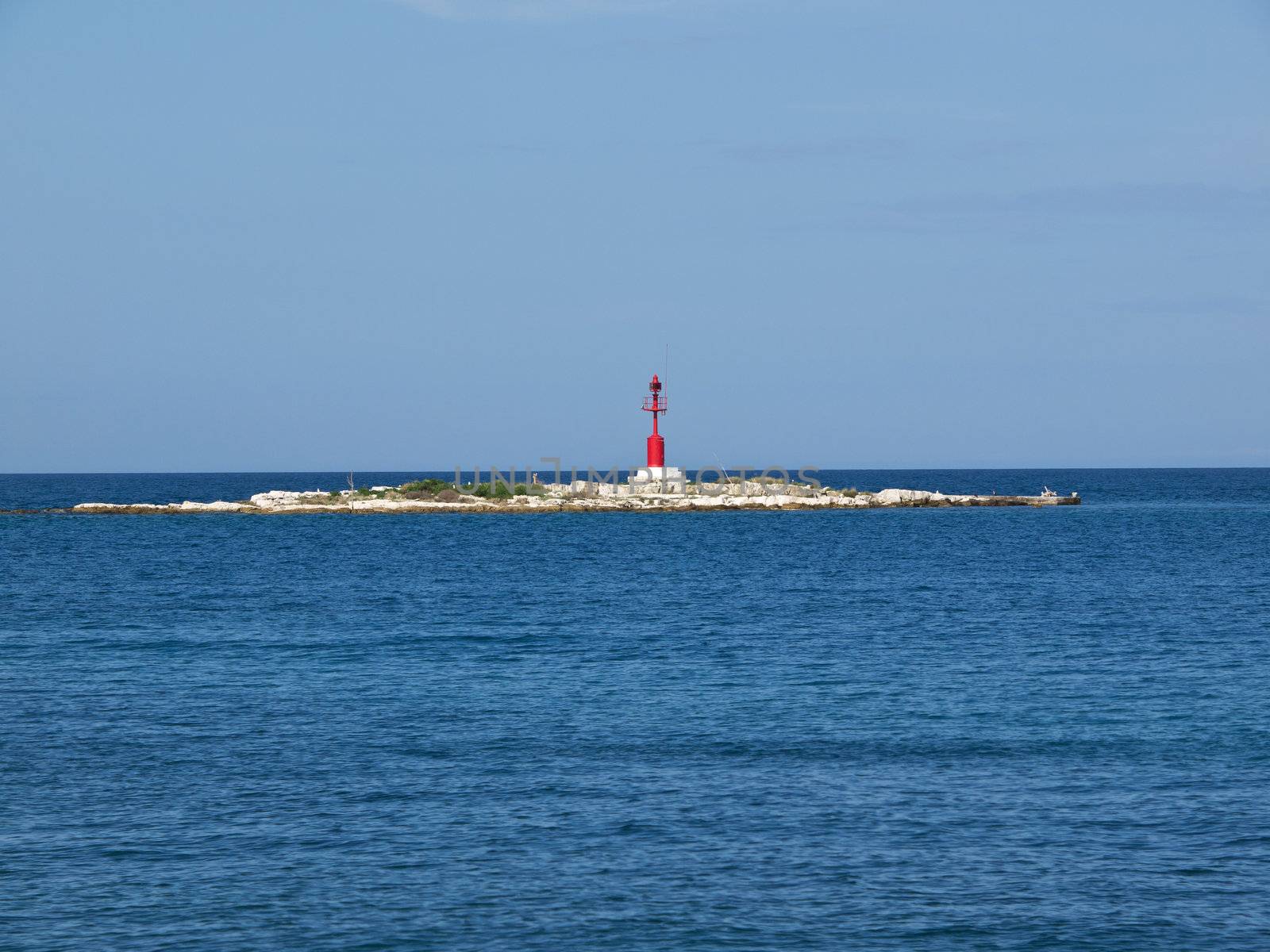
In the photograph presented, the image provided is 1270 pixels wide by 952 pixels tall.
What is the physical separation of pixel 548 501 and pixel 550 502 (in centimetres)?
53

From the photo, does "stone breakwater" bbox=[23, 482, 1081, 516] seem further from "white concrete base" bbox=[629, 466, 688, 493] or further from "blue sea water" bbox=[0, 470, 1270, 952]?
"blue sea water" bbox=[0, 470, 1270, 952]

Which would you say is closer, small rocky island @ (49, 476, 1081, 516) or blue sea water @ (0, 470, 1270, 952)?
blue sea water @ (0, 470, 1270, 952)

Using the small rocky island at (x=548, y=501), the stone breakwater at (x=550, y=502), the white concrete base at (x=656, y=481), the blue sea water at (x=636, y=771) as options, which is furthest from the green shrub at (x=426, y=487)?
the blue sea water at (x=636, y=771)

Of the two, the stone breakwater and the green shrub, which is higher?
the green shrub

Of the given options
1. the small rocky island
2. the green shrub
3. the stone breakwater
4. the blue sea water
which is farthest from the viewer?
the green shrub

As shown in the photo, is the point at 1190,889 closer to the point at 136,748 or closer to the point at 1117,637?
the point at 136,748

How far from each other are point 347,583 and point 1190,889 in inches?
1434

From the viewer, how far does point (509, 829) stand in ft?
51.4

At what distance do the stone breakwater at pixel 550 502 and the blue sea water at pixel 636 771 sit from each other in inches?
1879

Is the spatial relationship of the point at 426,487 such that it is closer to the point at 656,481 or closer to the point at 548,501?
the point at 548,501

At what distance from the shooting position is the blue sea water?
516 inches

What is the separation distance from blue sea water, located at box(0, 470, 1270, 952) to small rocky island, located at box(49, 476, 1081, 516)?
47.9 meters

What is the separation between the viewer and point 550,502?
301ft

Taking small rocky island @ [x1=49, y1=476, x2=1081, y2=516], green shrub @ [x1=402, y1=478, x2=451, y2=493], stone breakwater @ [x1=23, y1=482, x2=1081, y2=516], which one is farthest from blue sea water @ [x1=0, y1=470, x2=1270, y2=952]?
green shrub @ [x1=402, y1=478, x2=451, y2=493]
